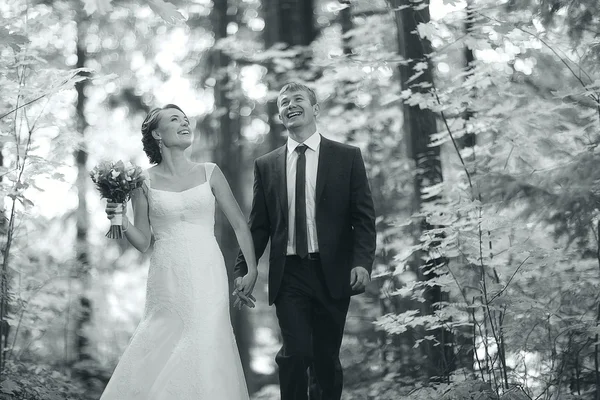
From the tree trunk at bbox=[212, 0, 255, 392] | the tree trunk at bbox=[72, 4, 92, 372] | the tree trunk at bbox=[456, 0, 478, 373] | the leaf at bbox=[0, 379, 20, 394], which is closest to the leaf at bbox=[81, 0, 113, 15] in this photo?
the leaf at bbox=[0, 379, 20, 394]

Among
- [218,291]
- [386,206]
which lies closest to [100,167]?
[218,291]

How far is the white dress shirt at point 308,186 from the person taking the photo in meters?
4.57

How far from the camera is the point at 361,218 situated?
4.62 meters

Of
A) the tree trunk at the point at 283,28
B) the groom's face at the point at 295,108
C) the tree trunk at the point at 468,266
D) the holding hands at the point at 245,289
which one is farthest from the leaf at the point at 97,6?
the tree trunk at the point at 283,28

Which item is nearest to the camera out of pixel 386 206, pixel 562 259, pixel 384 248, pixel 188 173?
pixel 188 173

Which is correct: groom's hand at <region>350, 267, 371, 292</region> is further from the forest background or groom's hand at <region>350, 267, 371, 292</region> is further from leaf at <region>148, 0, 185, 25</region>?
leaf at <region>148, 0, 185, 25</region>

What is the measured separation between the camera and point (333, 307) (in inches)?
179

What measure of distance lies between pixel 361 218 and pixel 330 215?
196mm

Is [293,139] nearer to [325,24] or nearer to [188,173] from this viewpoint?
[188,173]

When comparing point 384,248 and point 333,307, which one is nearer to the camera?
point 333,307

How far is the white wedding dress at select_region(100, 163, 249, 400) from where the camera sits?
4.39 metres

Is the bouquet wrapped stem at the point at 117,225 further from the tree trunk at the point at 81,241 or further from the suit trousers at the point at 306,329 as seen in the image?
the tree trunk at the point at 81,241

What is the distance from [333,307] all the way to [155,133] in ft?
5.56

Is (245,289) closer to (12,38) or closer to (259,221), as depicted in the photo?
(259,221)
